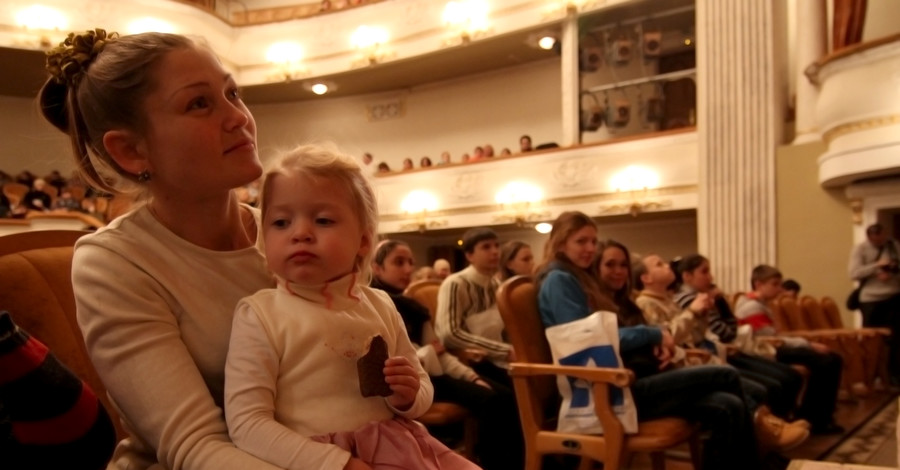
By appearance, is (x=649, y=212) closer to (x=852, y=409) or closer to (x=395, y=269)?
(x=852, y=409)

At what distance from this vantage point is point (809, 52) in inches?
323

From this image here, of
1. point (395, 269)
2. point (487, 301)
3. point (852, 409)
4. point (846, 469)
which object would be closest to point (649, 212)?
point (852, 409)

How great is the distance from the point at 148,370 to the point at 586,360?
1.89 metres

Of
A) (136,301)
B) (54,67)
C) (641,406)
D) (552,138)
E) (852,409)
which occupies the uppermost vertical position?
(552,138)

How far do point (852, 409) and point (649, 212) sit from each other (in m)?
4.96

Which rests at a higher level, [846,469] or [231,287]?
[231,287]

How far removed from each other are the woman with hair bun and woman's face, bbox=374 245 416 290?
2074 millimetres

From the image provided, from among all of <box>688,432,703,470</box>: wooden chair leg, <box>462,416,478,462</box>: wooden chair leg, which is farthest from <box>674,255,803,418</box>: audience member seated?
<box>462,416,478,462</box>: wooden chair leg

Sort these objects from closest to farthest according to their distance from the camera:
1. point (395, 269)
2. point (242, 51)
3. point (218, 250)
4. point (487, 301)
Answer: point (218, 250) → point (395, 269) → point (487, 301) → point (242, 51)

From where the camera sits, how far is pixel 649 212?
9891 millimetres

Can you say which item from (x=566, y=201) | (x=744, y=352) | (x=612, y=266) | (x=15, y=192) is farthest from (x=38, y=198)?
(x=744, y=352)

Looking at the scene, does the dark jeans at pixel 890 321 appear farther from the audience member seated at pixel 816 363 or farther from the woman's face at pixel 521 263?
the woman's face at pixel 521 263

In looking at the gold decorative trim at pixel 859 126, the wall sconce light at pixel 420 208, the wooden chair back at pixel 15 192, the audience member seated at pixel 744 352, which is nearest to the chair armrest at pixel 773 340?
the audience member seated at pixel 744 352

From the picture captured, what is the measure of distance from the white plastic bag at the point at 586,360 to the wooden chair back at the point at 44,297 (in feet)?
5.53
